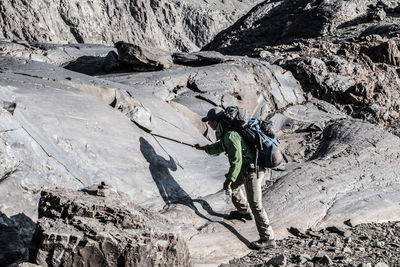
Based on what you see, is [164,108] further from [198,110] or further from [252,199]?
[252,199]

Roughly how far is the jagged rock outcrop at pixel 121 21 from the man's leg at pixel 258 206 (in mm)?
73505

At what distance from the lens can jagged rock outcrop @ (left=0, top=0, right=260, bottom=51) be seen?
247ft

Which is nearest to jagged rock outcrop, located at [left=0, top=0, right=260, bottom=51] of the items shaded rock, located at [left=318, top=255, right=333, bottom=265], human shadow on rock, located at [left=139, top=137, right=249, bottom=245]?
human shadow on rock, located at [left=139, top=137, right=249, bottom=245]

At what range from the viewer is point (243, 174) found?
7652mm

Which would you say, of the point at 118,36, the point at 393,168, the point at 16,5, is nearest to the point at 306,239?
the point at 393,168

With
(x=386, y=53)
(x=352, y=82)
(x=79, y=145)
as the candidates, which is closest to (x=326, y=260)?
(x=79, y=145)

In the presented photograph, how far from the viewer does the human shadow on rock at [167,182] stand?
27.7 feet

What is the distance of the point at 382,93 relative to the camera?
18.7 meters

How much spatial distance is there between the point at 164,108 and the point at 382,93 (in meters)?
11.3

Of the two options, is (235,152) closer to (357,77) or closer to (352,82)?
(352,82)

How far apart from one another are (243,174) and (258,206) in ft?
1.91

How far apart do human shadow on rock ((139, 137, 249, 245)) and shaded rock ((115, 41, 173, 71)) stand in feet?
25.0

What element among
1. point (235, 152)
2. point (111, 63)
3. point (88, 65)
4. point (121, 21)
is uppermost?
point (235, 152)

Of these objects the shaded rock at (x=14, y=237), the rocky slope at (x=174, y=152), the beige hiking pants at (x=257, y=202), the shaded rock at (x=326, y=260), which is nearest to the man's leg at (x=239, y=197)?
the beige hiking pants at (x=257, y=202)
